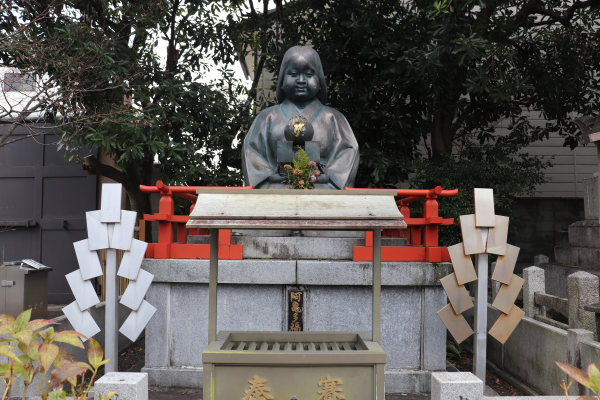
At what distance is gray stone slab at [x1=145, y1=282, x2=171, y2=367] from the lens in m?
5.14

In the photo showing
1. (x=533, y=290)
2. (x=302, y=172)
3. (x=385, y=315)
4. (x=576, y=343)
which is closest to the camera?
(x=576, y=343)

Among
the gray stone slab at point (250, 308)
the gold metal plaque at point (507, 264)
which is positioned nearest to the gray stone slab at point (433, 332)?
the gold metal plaque at point (507, 264)

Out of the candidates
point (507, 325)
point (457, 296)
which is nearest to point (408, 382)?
point (457, 296)

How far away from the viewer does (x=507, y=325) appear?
16.3ft

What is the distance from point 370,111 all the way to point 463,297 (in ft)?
18.4

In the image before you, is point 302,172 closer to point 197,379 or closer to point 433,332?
point 433,332

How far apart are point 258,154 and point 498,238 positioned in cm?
354

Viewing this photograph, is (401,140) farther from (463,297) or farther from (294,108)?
(463,297)

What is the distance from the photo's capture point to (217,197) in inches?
132

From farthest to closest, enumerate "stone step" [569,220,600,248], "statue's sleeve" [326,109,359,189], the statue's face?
"stone step" [569,220,600,248] < the statue's face < "statue's sleeve" [326,109,359,189]

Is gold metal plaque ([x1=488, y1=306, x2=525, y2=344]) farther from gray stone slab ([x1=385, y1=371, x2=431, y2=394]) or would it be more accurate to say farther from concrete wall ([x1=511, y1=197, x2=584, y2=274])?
concrete wall ([x1=511, y1=197, x2=584, y2=274])

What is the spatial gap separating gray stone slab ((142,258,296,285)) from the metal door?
279 inches

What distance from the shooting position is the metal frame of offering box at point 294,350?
304 cm

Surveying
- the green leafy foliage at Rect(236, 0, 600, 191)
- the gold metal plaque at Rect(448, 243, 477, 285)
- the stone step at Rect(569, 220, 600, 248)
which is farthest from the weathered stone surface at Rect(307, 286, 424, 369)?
the stone step at Rect(569, 220, 600, 248)
